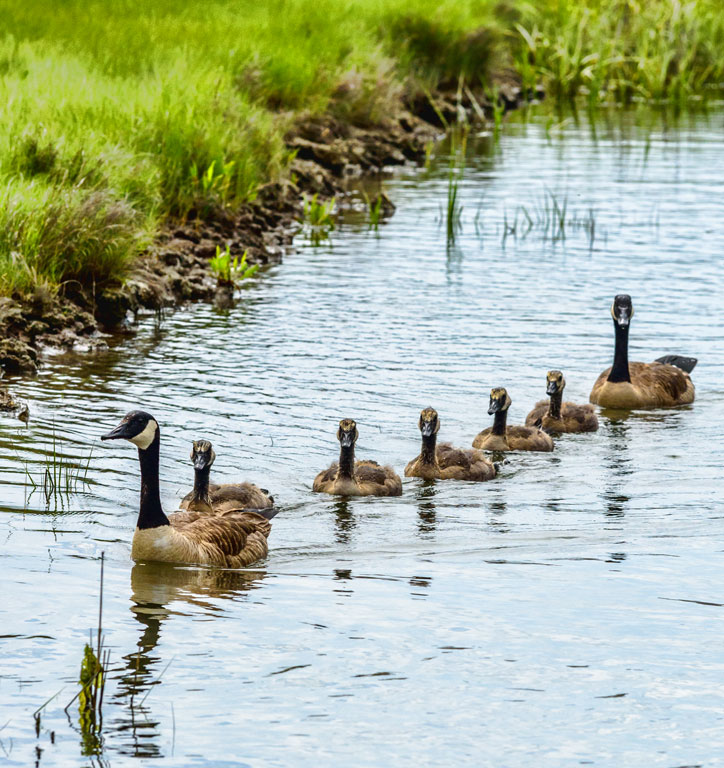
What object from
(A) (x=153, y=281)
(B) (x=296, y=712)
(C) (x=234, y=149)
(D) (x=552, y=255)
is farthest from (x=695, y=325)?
(B) (x=296, y=712)

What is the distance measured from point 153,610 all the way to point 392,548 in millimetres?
2066

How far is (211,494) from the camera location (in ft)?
35.6

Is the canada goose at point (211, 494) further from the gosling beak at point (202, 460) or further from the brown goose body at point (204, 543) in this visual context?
the brown goose body at point (204, 543)

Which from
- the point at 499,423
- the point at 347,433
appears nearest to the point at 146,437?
the point at 347,433

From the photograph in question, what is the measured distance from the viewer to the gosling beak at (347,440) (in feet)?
36.5

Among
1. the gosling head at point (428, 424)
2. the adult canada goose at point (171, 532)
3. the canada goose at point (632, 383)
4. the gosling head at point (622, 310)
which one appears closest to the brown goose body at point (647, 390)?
the canada goose at point (632, 383)

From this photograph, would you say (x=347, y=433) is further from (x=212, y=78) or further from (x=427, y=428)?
(x=212, y=78)

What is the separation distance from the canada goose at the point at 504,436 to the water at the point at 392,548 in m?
0.15

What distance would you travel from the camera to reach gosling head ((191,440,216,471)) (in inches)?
405

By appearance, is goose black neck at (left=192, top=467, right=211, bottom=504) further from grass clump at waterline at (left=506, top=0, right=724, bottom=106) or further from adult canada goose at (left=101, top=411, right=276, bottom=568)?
grass clump at waterline at (left=506, top=0, right=724, bottom=106)

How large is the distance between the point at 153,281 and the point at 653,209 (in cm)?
1015

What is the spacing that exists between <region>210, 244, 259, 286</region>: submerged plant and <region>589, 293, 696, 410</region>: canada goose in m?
5.62

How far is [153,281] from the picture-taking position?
17297 mm

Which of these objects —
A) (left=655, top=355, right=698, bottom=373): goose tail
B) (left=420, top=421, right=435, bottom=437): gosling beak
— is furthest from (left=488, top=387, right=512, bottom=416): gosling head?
(left=655, top=355, right=698, bottom=373): goose tail
